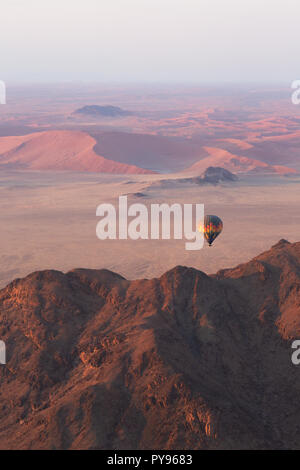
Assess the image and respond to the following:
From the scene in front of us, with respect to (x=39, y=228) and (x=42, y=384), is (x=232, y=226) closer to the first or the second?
(x=39, y=228)

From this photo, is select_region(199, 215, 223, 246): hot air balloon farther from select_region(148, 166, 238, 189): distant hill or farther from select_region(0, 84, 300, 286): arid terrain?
select_region(148, 166, 238, 189): distant hill

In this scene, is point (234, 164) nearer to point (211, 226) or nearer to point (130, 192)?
point (130, 192)

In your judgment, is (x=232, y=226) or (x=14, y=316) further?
(x=232, y=226)

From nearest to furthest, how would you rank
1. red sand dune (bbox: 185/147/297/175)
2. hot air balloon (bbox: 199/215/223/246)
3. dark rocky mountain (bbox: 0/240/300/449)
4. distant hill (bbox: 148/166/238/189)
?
dark rocky mountain (bbox: 0/240/300/449) < hot air balloon (bbox: 199/215/223/246) < distant hill (bbox: 148/166/238/189) < red sand dune (bbox: 185/147/297/175)

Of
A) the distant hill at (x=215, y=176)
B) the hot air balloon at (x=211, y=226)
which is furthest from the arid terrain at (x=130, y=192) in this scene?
the hot air balloon at (x=211, y=226)

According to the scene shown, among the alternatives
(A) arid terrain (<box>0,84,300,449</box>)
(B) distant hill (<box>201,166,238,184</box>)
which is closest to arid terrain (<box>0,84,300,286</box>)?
(B) distant hill (<box>201,166,238,184</box>)

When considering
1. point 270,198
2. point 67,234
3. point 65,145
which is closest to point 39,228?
point 67,234

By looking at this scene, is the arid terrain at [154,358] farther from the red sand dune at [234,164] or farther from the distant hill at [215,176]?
the red sand dune at [234,164]

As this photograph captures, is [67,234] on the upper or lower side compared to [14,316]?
lower

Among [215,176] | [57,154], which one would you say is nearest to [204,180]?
[215,176]
